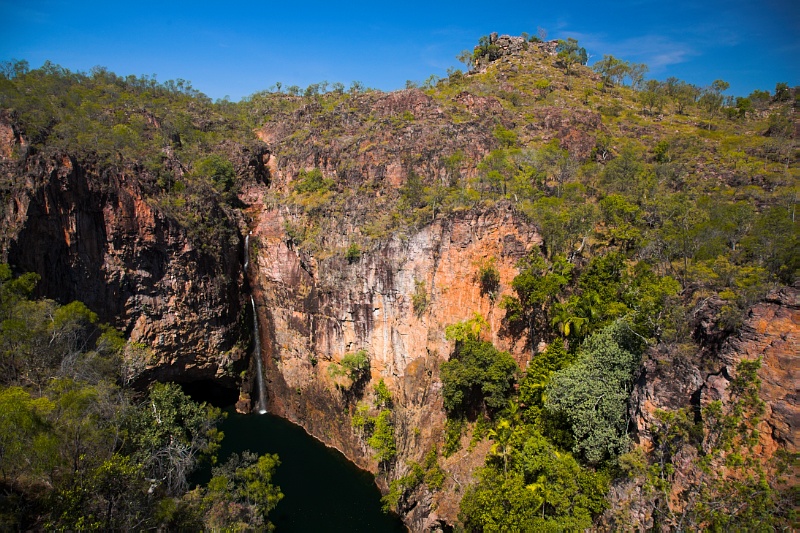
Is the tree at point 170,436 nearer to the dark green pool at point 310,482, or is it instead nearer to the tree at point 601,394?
the dark green pool at point 310,482

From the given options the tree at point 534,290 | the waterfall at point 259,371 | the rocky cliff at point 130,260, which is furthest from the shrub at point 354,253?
the waterfall at point 259,371

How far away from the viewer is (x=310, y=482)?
32.0 meters

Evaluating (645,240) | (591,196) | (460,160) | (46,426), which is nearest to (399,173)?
(460,160)

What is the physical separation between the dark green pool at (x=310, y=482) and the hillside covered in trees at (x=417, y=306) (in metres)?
1.65

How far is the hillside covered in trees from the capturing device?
17281 mm

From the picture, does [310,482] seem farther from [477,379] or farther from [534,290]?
[534,290]

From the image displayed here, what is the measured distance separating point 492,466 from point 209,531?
15.7 meters

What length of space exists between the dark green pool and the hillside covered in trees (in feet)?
5.43

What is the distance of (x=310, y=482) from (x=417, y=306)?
50.6 feet

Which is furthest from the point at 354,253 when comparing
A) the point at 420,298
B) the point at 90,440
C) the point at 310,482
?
the point at 90,440

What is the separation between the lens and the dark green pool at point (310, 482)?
93.4 feet

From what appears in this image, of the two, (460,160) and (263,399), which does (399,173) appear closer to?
(460,160)

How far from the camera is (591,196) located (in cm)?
3994

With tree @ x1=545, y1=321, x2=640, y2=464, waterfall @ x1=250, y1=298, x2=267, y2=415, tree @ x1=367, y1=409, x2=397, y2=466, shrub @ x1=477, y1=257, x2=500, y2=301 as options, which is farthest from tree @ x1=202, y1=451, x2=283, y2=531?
shrub @ x1=477, y1=257, x2=500, y2=301
